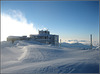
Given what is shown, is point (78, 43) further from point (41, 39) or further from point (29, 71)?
point (41, 39)

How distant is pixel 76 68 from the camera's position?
3.14 meters

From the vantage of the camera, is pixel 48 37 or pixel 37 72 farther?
pixel 48 37

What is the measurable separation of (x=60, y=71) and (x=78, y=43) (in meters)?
13.3

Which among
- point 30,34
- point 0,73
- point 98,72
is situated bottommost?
point 0,73

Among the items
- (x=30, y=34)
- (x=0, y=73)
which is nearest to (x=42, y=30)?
(x=30, y=34)

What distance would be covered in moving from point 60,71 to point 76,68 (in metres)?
0.72

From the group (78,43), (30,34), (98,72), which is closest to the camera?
(98,72)

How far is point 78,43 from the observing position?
49.6 feet

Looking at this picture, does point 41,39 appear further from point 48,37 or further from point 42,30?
point 42,30

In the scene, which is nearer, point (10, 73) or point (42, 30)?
point (10, 73)

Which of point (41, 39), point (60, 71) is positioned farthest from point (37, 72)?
point (41, 39)

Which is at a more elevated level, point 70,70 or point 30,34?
point 30,34

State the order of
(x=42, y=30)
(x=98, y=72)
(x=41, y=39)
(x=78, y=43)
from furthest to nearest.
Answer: (x=42, y=30) → (x=41, y=39) → (x=78, y=43) → (x=98, y=72)

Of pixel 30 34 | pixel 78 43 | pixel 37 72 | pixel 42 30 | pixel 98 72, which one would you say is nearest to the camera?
pixel 98 72
